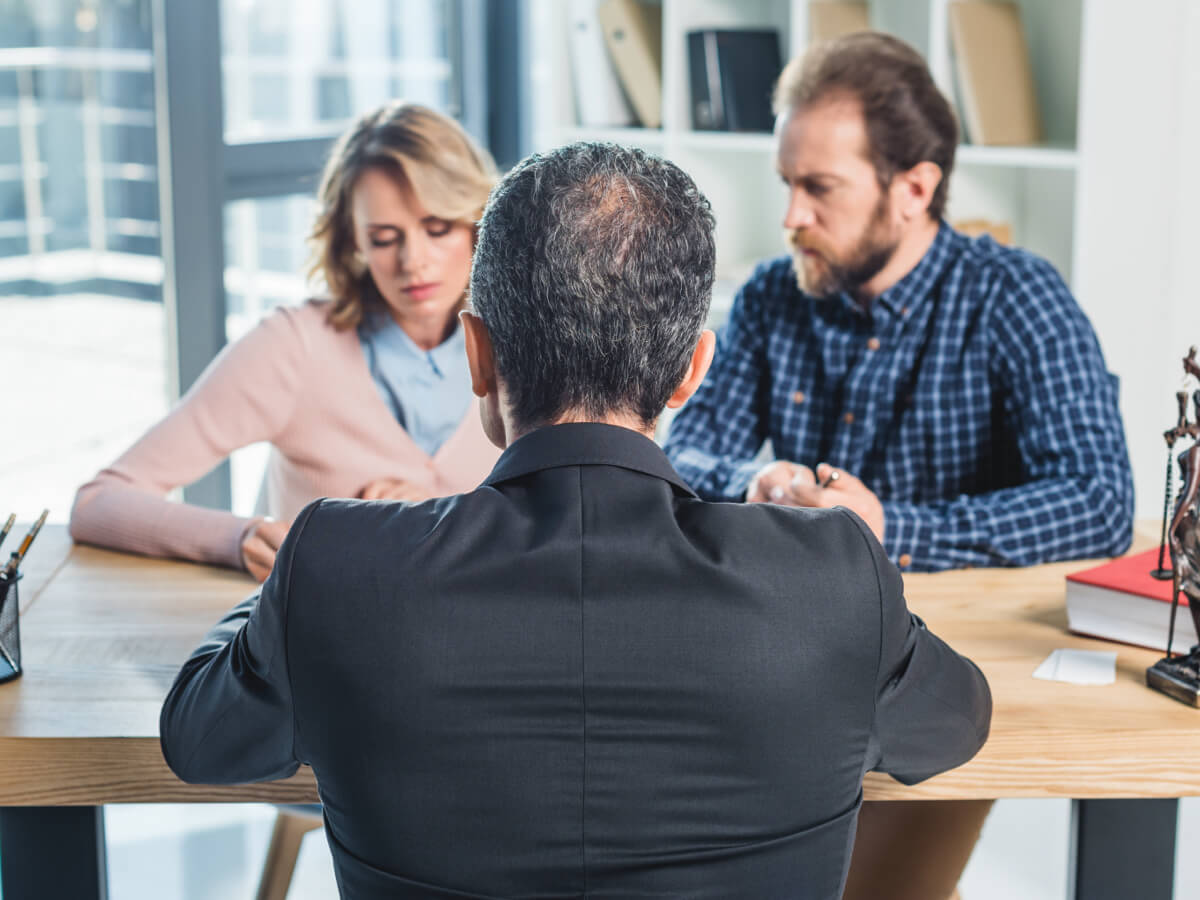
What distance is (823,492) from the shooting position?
5.32 feet

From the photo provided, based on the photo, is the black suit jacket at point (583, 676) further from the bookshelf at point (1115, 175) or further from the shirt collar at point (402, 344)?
the bookshelf at point (1115, 175)

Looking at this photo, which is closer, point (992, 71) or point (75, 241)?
point (75, 241)

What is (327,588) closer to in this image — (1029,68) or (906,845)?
(906,845)

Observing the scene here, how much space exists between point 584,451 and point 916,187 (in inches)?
50.6

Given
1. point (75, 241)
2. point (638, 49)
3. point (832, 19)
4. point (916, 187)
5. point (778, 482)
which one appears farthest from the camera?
point (638, 49)

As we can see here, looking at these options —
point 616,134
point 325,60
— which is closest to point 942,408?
point 616,134

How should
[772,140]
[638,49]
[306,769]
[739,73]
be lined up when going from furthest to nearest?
1. [638,49]
2. [739,73]
3. [772,140]
4. [306,769]

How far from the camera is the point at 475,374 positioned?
974 mm

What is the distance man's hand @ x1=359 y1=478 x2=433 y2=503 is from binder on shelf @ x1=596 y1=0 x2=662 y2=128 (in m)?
1.92

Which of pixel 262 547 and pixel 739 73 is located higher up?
pixel 739 73

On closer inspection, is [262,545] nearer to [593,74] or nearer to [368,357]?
[368,357]

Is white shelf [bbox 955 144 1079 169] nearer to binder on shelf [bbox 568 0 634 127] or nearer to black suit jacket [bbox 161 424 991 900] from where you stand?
binder on shelf [bbox 568 0 634 127]

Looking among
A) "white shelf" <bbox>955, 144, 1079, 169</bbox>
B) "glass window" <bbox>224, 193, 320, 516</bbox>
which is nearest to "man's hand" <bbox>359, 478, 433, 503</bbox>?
"glass window" <bbox>224, 193, 320, 516</bbox>

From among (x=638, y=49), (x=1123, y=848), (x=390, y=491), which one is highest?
(x=638, y=49)
